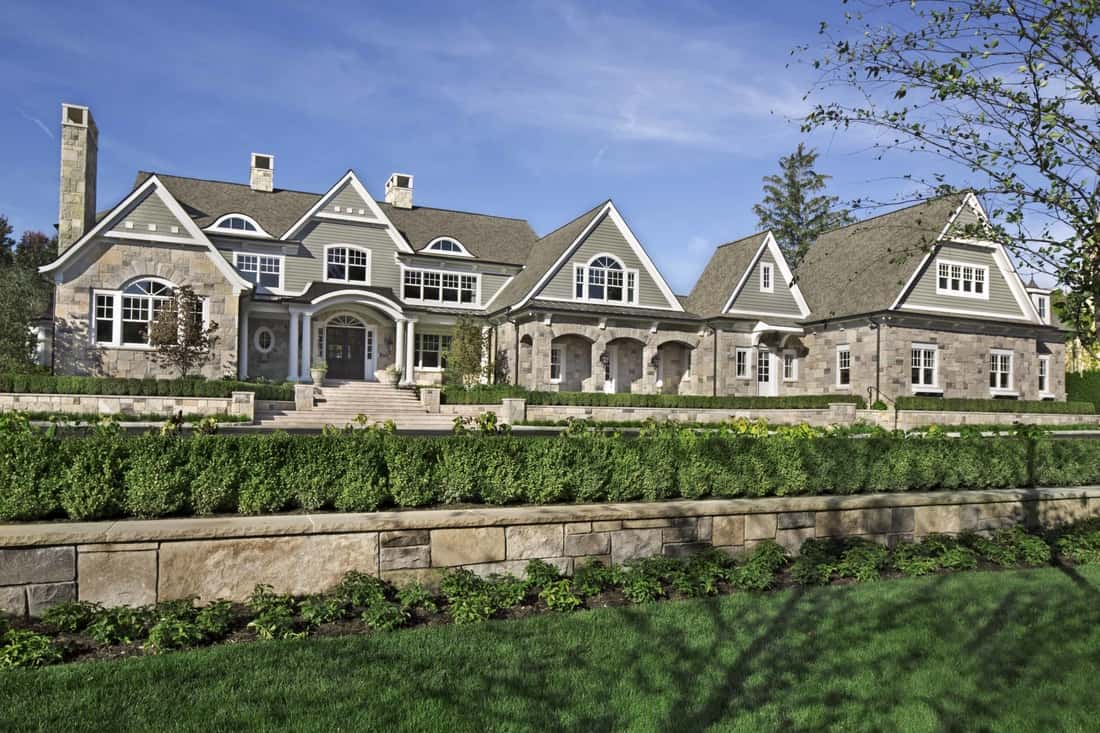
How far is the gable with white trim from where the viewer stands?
29.6 metres

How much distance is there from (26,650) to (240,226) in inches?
1061

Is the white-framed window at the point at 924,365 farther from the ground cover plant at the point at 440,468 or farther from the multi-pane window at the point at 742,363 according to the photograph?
the ground cover plant at the point at 440,468

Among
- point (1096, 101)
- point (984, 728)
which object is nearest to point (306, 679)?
point (984, 728)

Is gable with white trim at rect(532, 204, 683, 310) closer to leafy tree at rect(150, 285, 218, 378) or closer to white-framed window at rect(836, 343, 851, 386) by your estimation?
white-framed window at rect(836, 343, 851, 386)

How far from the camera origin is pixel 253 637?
17.4 feet

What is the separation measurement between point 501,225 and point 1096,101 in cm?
3187

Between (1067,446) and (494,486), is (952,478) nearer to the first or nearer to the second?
(1067,446)

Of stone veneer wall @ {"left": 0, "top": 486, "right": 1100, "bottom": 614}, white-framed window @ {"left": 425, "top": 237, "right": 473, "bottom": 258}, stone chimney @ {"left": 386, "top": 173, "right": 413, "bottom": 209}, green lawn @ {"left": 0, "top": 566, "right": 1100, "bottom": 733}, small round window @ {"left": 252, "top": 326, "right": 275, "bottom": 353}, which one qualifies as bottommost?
green lawn @ {"left": 0, "top": 566, "right": 1100, "bottom": 733}

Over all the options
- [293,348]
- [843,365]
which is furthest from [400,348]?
[843,365]

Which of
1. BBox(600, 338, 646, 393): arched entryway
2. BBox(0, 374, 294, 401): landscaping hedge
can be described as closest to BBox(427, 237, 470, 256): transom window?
BBox(600, 338, 646, 393): arched entryway

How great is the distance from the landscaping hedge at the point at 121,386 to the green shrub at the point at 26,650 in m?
17.8

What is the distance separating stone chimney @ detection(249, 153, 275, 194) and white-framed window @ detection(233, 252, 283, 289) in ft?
13.9

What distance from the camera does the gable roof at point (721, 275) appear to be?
103ft

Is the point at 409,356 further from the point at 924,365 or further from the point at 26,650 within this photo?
the point at 26,650
